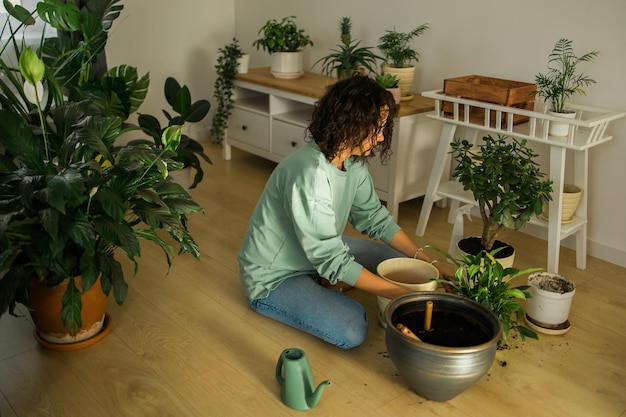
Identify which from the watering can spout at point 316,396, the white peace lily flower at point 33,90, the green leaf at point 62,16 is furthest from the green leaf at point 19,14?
the watering can spout at point 316,396

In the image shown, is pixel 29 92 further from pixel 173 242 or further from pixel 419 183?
pixel 419 183

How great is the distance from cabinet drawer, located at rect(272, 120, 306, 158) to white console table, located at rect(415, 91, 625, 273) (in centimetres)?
88

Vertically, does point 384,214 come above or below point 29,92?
below

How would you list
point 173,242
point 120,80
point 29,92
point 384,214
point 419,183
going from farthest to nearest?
point 419,183
point 173,242
point 120,80
point 384,214
point 29,92

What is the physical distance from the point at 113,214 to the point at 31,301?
0.48 m

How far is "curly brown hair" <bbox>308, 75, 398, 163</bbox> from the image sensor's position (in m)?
1.86

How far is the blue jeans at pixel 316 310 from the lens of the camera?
1966 mm

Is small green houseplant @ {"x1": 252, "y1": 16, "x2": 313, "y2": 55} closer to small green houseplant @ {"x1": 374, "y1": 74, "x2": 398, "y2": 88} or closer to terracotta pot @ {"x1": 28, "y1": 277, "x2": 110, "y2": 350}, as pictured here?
small green houseplant @ {"x1": 374, "y1": 74, "x2": 398, "y2": 88}

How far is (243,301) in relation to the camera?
7.48 feet

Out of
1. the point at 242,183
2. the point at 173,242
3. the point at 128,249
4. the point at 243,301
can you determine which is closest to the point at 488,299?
the point at 243,301

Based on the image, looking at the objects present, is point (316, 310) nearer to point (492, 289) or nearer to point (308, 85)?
point (492, 289)

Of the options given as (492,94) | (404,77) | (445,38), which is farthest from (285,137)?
(492,94)

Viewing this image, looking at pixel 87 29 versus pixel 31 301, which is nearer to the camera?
pixel 31 301

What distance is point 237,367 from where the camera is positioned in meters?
1.91
